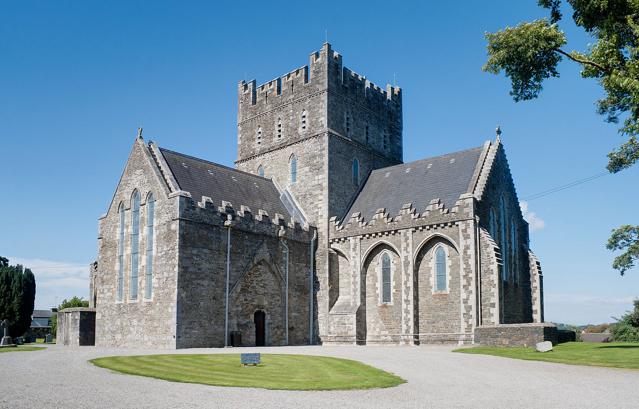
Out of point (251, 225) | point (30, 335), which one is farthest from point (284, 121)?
point (30, 335)

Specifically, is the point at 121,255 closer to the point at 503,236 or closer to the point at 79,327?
the point at 79,327

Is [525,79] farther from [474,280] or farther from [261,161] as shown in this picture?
[261,161]

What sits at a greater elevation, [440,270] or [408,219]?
[408,219]

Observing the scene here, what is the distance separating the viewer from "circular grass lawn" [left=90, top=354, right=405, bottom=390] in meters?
16.8

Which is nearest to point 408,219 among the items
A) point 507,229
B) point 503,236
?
point 503,236

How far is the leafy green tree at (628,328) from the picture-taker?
36.0m

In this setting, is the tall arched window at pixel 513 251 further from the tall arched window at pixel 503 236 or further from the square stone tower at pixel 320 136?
the square stone tower at pixel 320 136

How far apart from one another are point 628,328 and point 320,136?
902 inches

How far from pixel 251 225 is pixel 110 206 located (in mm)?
9515

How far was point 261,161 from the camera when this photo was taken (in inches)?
1855

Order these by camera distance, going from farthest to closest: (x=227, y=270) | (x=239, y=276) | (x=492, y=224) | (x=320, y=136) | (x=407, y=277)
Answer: (x=320, y=136) → (x=492, y=224) → (x=407, y=277) → (x=239, y=276) → (x=227, y=270)

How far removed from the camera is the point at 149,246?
3572 centimetres

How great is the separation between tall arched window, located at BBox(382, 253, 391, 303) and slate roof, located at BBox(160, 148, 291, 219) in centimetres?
779

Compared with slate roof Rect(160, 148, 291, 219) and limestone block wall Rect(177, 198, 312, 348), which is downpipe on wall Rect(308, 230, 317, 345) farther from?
slate roof Rect(160, 148, 291, 219)
